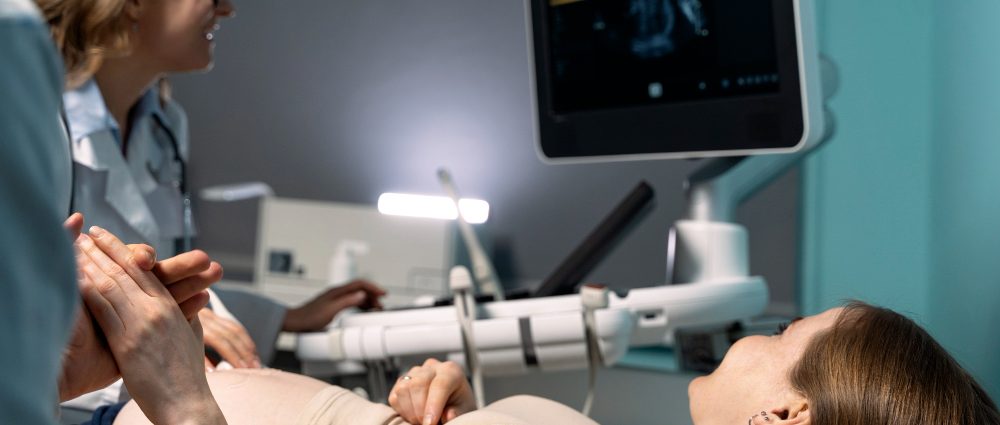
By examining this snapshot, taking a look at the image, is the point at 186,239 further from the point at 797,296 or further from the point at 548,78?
the point at 797,296

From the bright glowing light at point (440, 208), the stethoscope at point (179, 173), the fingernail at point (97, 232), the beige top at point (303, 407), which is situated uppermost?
the fingernail at point (97, 232)

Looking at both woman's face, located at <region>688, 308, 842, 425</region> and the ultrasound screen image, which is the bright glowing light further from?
woman's face, located at <region>688, 308, 842, 425</region>

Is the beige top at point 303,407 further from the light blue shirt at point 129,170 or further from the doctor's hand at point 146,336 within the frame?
the light blue shirt at point 129,170

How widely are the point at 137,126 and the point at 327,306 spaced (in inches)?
19.7

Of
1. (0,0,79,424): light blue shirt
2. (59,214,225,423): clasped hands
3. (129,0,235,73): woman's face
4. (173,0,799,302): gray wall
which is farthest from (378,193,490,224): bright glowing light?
(0,0,79,424): light blue shirt

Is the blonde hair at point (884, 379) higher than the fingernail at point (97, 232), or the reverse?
the fingernail at point (97, 232)

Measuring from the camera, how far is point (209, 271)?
80cm

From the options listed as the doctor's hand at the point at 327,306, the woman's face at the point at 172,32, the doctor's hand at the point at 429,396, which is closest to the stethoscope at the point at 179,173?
the woman's face at the point at 172,32

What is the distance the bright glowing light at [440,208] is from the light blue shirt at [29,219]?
1743 mm

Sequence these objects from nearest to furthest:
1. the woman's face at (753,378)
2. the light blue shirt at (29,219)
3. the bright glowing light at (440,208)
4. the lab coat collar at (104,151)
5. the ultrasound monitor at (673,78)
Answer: the light blue shirt at (29,219), the woman's face at (753,378), the ultrasound monitor at (673,78), the lab coat collar at (104,151), the bright glowing light at (440,208)

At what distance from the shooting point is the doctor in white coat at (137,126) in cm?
155

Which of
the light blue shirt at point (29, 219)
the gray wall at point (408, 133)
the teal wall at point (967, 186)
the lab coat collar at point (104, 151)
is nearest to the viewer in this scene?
the light blue shirt at point (29, 219)

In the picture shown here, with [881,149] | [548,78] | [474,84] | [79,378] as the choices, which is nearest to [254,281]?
[474,84]

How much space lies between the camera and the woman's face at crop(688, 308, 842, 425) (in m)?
0.97
